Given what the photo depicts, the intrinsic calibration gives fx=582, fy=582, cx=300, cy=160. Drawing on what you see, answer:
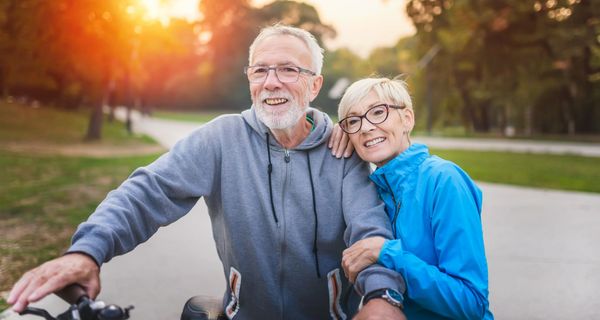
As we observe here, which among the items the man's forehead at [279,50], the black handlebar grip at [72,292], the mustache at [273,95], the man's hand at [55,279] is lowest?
the black handlebar grip at [72,292]

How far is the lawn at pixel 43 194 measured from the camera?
541cm

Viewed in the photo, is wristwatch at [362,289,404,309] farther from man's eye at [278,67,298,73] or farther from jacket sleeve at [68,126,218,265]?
man's eye at [278,67,298,73]

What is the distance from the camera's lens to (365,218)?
229 centimetres

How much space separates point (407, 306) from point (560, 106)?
34.3 meters

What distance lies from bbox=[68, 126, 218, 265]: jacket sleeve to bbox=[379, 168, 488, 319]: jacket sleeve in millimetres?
874

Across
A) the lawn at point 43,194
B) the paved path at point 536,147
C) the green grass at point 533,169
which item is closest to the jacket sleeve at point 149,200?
the lawn at point 43,194

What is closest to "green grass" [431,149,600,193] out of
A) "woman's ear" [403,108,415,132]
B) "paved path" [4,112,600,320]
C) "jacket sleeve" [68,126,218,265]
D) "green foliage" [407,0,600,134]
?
"paved path" [4,112,600,320]

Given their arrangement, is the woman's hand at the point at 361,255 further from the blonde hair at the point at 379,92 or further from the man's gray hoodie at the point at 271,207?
the blonde hair at the point at 379,92

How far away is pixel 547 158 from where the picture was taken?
17266 mm

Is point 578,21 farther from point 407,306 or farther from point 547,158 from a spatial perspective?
point 407,306

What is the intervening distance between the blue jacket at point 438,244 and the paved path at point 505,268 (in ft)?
7.36

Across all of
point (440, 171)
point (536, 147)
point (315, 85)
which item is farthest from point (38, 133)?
point (440, 171)

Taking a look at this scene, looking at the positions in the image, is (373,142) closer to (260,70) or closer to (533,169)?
(260,70)

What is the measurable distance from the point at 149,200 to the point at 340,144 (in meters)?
0.86
